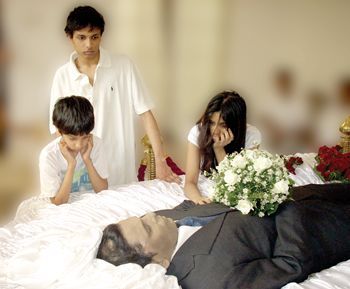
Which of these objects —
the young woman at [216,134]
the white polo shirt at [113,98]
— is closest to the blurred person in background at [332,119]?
the young woman at [216,134]

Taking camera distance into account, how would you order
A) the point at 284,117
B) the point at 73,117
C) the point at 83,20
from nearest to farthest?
the point at 73,117, the point at 83,20, the point at 284,117

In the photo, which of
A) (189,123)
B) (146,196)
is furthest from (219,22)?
(146,196)

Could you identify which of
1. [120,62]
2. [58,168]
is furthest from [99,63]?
[58,168]

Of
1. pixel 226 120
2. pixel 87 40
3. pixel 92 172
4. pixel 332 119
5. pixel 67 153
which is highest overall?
pixel 87 40

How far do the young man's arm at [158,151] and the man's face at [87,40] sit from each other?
493mm

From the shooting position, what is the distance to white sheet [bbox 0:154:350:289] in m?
1.67

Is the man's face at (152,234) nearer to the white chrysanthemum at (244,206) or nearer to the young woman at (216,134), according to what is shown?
the white chrysanthemum at (244,206)

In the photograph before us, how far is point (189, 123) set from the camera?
4316mm

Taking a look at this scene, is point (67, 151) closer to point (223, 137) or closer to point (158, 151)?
point (158, 151)

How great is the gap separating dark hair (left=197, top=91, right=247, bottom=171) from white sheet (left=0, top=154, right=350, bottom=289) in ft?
2.18

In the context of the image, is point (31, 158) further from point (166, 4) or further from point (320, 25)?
point (320, 25)

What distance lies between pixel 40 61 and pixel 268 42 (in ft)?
6.50

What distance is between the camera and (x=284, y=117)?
15.3ft

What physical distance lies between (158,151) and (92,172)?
0.53 m
